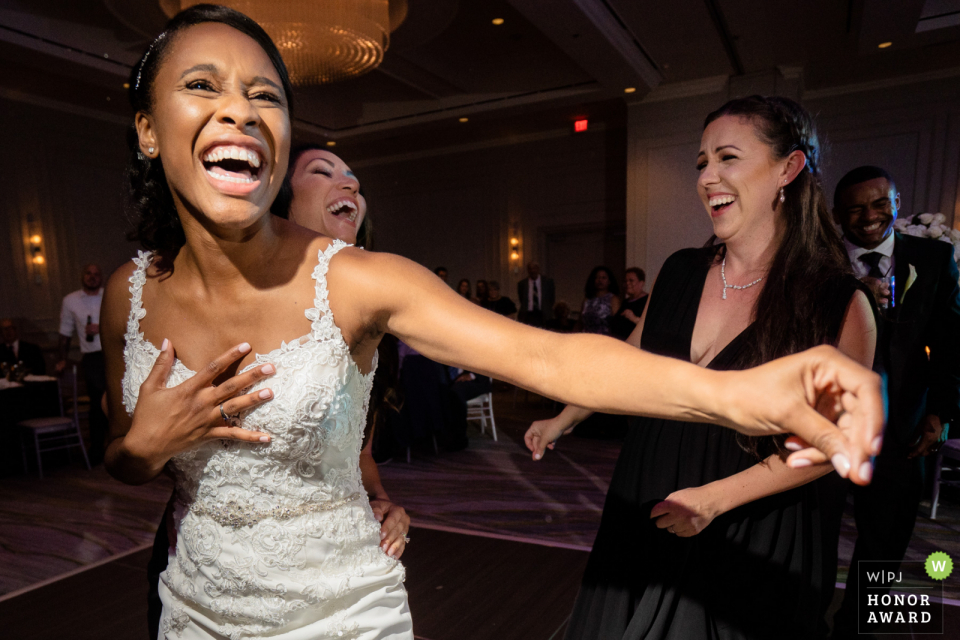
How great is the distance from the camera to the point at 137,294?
110 cm

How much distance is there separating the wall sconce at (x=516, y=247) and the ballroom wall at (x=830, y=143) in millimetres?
2973

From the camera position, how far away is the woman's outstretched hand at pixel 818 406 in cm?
50

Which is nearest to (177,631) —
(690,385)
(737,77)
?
(690,385)

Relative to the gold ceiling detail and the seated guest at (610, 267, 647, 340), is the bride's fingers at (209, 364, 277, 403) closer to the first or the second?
the seated guest at (610, 267, 647, 340)

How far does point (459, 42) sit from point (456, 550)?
21.7 ft

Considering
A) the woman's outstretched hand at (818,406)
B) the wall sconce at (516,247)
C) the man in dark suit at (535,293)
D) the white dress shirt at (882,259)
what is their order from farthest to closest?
the wall sconce at (516,247) < the man in dark suit at (535,293) < the white dress shirt at (882,259) < the woman's outstretched hand at (818,406)

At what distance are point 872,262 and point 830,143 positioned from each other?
6.91m

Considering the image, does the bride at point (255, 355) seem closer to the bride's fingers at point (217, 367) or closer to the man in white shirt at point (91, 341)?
the bride's fingers at point (217, 367)

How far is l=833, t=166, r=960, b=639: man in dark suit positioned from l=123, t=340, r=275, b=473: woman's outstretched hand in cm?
233

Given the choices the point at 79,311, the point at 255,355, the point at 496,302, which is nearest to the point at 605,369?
the point at 255,355

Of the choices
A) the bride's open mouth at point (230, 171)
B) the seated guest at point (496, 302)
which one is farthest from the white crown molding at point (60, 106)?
the bride's open mouth at point (230, 171)

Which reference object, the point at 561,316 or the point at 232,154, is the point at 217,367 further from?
the point at 561,316

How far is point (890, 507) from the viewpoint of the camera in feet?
7.02

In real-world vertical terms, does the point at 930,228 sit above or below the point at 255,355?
above
